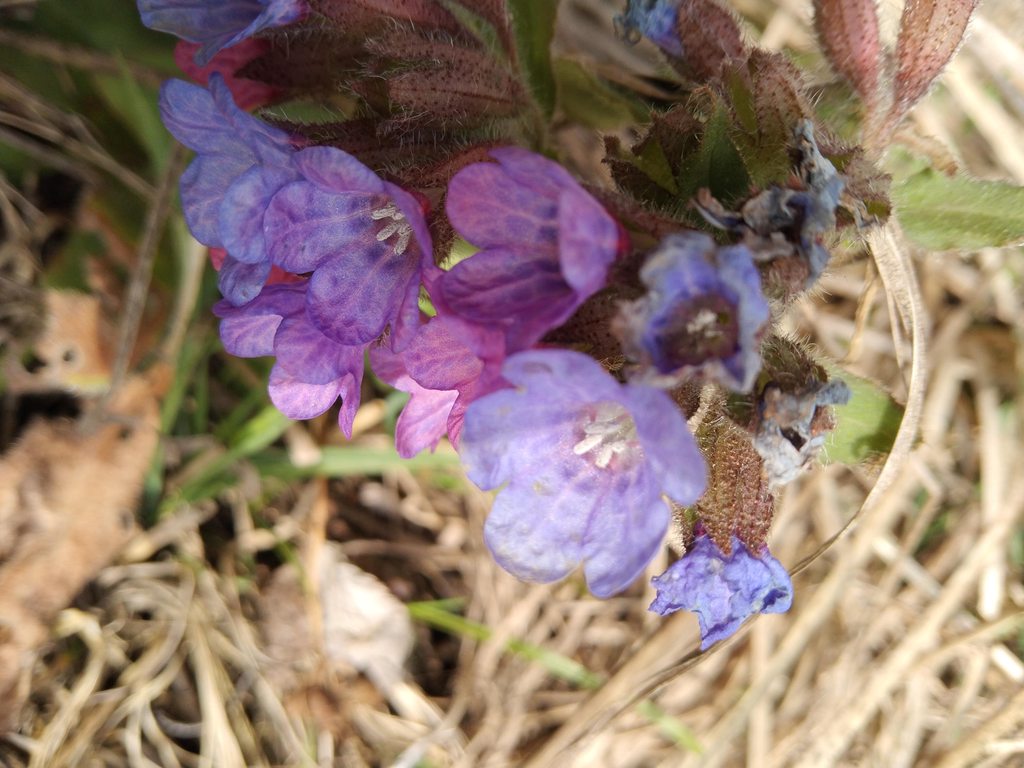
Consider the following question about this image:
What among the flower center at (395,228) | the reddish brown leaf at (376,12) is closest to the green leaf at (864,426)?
the flower center at (395,228)

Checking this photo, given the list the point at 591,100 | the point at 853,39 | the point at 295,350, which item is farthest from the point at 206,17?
the point at 853,39

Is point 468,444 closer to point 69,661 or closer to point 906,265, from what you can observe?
point 906,265

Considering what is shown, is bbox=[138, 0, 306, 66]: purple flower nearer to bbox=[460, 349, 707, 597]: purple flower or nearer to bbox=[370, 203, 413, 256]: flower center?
bbox=[370, 203, 413, 256]: flower center

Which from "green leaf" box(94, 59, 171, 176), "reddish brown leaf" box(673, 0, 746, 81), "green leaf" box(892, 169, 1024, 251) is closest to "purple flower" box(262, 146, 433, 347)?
"reddish brown leaf" box(673, 0, 746, 81)

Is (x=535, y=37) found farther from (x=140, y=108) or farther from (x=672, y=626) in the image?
→ (x=672, y=626)

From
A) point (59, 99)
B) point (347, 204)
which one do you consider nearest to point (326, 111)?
point (347, 204)

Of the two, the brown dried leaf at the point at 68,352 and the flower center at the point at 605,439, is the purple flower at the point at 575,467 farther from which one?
the brown dried leaf at the point at 68,352
